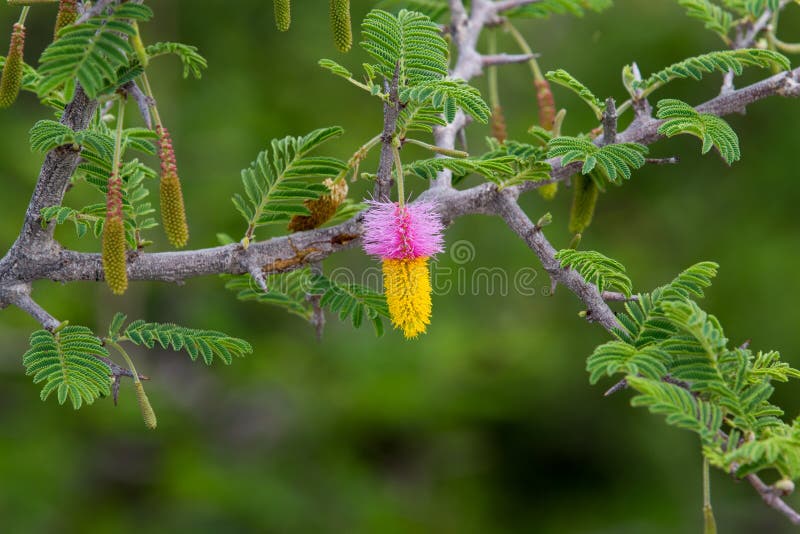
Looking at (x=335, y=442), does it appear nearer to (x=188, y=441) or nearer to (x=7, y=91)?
(x=188, y=441)

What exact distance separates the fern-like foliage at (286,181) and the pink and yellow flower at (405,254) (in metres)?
0.27

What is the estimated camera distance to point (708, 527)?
5.27 feet

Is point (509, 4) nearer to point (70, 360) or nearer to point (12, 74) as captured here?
point (12, 74)

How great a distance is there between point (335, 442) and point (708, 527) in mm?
4124

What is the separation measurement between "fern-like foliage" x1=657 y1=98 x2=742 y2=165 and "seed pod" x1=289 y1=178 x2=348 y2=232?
0.79 m

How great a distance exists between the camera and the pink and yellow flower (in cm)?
184

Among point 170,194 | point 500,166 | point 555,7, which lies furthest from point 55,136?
Answer: point 555,7

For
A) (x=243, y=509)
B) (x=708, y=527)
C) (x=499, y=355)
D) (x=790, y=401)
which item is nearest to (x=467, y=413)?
(x=499, y=355)

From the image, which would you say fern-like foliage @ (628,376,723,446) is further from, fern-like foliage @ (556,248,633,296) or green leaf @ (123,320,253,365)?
green leaf @ (123,320,253,365)

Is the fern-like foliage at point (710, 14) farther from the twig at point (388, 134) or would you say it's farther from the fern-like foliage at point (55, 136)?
the fern-like foliage at point (55, 136)

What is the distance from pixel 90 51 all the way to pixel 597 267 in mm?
1165

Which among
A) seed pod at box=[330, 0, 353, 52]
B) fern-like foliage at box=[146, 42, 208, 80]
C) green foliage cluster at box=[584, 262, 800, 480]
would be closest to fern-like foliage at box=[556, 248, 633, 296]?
green foliage cluster at box=[584, 262, 800, 480]

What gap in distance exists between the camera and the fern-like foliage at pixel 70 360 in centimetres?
188

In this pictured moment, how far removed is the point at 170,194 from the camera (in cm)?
179
